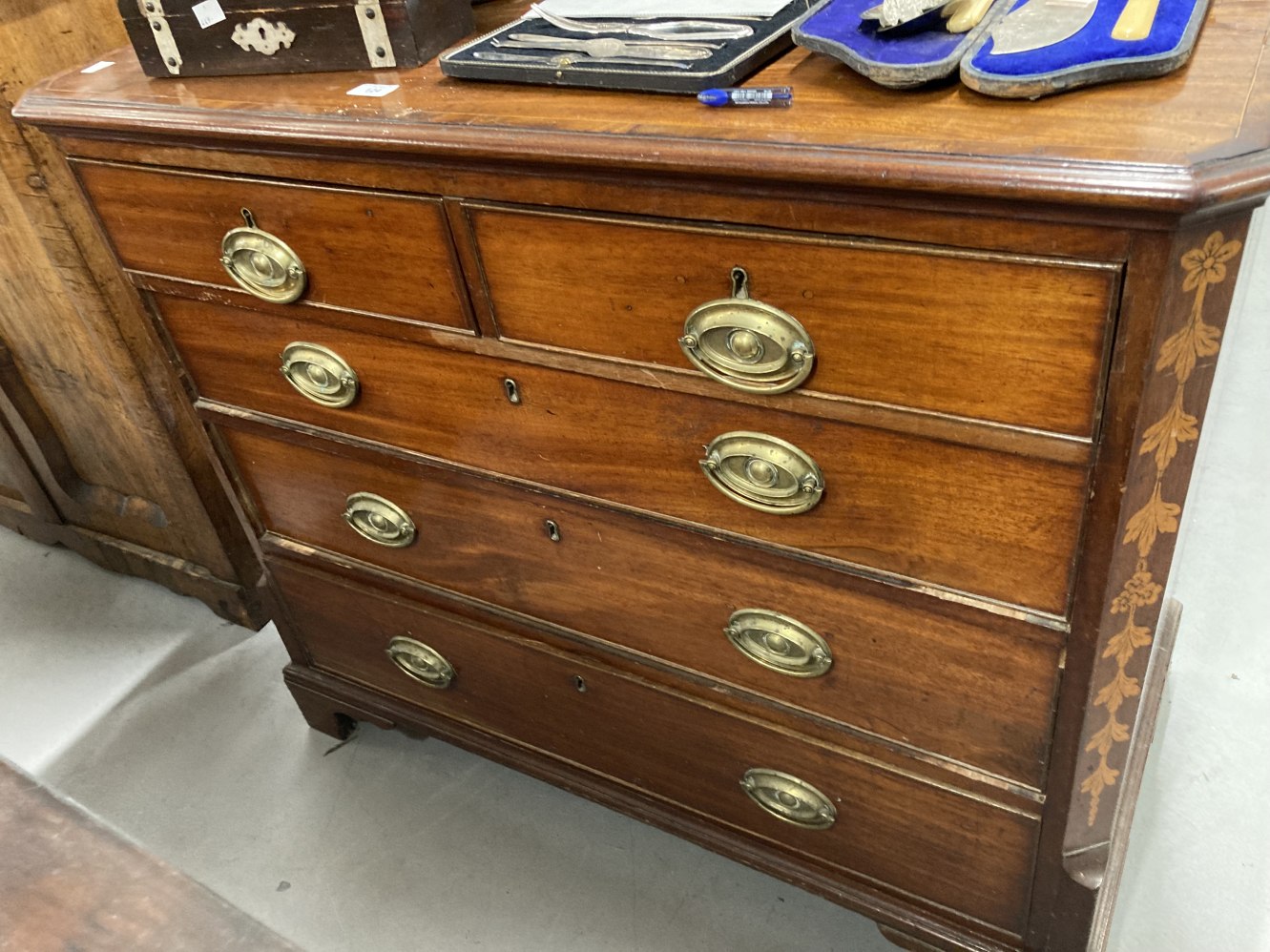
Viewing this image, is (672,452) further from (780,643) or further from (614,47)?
(614,47)

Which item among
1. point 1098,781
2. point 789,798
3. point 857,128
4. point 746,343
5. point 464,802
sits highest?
point 857,128

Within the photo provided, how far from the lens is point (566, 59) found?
1044 mm

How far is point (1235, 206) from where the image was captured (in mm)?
727

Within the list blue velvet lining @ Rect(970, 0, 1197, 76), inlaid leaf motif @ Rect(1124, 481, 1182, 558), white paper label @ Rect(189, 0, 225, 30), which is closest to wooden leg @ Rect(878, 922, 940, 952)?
inlaid leaf motif @ Rect(1124, 481, 1182, 558)

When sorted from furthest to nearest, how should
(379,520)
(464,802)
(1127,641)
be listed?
(464,802) → (379,520) → (1127,641)

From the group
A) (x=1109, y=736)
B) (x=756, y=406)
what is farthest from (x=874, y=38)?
(x=1109, y=736)

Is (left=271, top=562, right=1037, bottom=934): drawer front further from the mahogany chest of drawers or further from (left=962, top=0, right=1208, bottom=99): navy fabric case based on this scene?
(left=962, top=0, right=1208, bottom=99): navy fabric case

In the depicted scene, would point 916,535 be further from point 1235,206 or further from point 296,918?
point 296,918

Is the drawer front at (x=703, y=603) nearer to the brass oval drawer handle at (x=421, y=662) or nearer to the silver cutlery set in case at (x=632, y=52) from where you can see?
the brass oval drawer handle at (x=421, y=662)

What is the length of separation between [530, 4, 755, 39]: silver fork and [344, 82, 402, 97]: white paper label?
195 millimetres

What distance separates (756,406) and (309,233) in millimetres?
551

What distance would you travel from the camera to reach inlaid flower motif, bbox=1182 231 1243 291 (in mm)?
753

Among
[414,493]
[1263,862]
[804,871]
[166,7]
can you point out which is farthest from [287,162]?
[1263,862]

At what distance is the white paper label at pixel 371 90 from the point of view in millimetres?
1116
